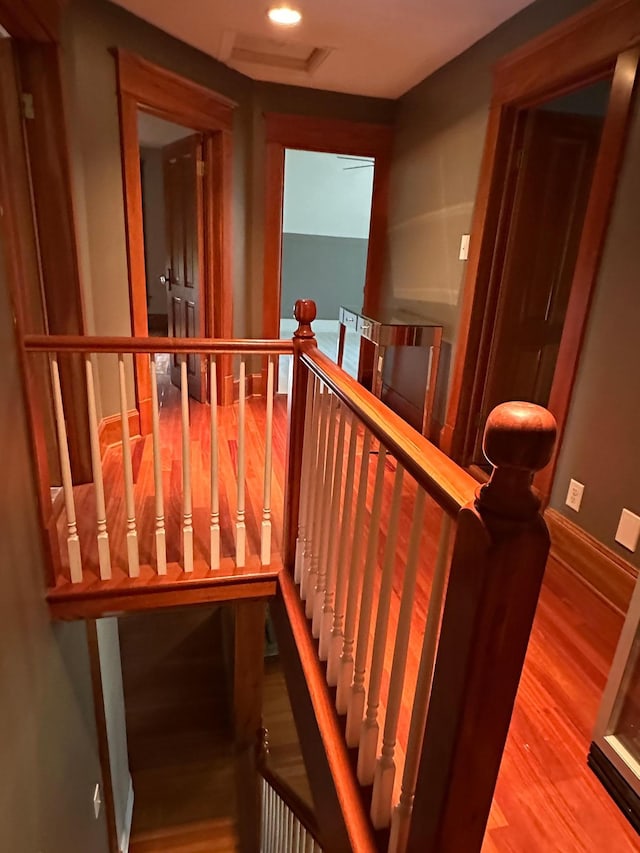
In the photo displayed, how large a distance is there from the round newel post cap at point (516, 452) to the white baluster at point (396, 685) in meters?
0.21

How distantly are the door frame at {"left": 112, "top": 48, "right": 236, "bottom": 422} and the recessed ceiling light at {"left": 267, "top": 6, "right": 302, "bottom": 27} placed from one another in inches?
28.2

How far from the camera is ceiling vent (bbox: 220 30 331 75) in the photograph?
3.12m

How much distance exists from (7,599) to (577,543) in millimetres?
2079

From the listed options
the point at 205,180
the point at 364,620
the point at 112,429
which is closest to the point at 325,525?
the point at 364,620

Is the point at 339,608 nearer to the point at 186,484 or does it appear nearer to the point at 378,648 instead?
the point at 378,648

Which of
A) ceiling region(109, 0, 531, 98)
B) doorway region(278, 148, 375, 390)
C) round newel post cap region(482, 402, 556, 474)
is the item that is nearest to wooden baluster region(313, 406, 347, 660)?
round newel post cap region(482, 402, 556, 474)

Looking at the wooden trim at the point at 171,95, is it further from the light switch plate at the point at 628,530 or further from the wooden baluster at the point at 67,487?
the light switch plate at the point at 628,530

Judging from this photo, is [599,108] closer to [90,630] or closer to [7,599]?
[7,599]

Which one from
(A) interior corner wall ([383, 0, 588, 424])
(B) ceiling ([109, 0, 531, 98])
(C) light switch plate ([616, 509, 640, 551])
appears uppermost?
(B) ceiling ([109, 0, 531, 98])

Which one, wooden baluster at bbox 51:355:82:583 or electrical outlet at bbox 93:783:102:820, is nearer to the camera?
wooden baluster at bbox 51:355:82:583

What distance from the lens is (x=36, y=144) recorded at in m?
2.30

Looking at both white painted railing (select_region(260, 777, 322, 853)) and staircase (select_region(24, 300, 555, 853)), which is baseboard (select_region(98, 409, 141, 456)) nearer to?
staircase (select_region(24, 300, 555, 853))

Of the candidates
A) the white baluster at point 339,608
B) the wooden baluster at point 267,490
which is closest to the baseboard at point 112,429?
the wooden baluster at point 267,490

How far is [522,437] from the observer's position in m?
0.66
